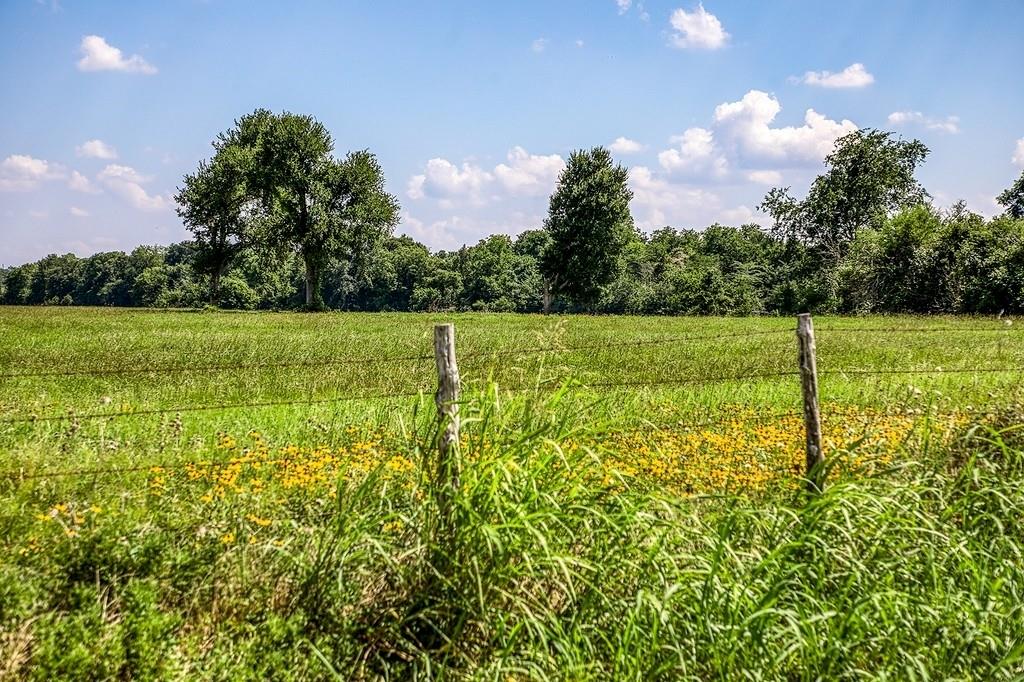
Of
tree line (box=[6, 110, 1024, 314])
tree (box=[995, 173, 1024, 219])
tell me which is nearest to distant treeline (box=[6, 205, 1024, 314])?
tree line (box=[6, 110, 1024, 314])

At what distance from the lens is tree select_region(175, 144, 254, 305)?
51156 millimetres

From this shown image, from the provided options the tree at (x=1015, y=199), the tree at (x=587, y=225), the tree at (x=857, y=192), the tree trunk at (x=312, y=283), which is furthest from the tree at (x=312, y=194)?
the tree at (x=1015, y=199)

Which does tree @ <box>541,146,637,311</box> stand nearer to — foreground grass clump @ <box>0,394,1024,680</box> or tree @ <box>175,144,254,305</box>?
tree @ <box>175,144,254,305</box>

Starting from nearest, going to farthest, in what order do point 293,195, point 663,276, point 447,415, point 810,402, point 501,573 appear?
point 501,573, point 447,415, point 810,402, point 293,195, point 663,276

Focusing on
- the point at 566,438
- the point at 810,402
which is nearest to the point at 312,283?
the point at 810,402

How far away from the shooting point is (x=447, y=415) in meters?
3.57

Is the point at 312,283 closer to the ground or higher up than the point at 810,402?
higher up

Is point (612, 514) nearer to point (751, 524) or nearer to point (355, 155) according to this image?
point (751, 524)

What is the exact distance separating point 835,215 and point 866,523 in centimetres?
6317

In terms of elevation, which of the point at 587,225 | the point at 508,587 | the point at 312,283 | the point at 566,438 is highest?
the point at 587,225

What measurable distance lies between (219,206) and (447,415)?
2214 inches

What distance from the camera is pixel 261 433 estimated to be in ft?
24.5

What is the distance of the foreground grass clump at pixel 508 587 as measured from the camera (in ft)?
9.79

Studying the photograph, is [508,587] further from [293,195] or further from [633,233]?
[633,233]
